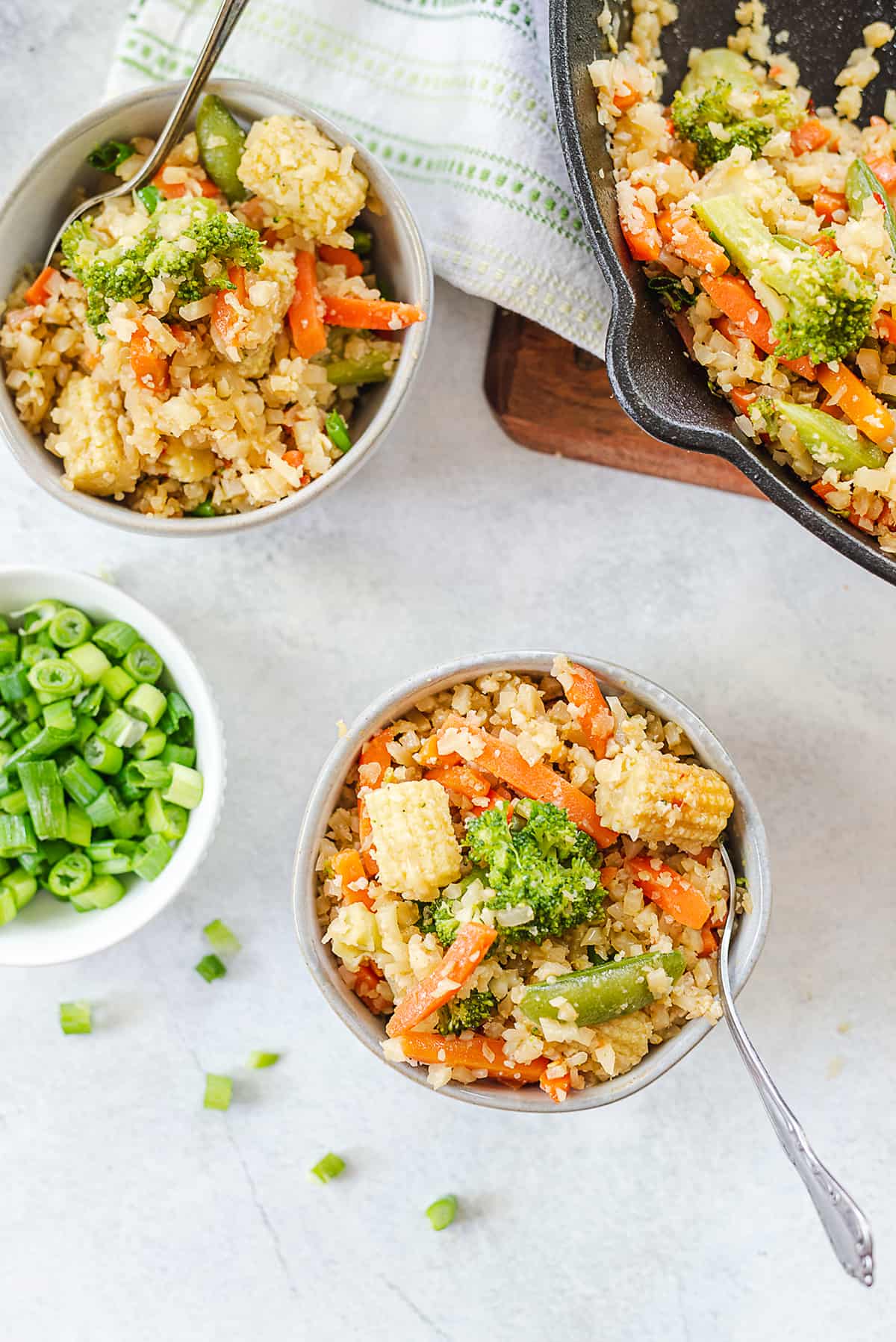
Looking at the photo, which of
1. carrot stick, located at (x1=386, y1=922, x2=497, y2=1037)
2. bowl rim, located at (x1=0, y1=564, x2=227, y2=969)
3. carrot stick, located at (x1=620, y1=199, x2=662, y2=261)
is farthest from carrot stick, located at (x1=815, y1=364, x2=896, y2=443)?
bowl rim, located at (x1=0, y1=564, x2=227, y2=969)

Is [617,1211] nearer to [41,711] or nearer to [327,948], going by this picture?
[327,948]

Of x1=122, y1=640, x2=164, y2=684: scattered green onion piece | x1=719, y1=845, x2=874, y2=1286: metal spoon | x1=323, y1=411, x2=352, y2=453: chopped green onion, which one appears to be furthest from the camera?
x1=122, y1=640, x2=164, y2=684: scattered green onion piece

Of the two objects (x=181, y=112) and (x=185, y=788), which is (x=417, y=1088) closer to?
(x=185, y=788)

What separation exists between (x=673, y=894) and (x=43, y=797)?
140 cm

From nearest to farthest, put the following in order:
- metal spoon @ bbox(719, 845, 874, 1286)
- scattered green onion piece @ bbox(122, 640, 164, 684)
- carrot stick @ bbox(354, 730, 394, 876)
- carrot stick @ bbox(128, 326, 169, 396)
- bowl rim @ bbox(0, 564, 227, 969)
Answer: metal spoon @ bbox(719, 845, 874, 1286), carrot stick @ bbox(128, 326, 169, 396), carrot stick @ bbox(354, 730, 394, 876), bowl rim @ bbox(0, 564, 227, 969), scattered green onion piece @ bbox(122, 640, 164, 684)

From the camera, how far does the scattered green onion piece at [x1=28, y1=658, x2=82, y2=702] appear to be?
2.60 m

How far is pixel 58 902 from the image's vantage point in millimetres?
2707

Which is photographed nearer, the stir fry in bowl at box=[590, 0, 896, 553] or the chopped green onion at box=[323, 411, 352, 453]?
the stir fry in bowl at box=[590, 0, 896, 553]

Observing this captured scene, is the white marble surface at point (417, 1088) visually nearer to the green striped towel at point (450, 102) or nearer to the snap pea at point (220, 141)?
the green striped towel at point (450, 102)

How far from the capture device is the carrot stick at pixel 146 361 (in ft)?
7.38

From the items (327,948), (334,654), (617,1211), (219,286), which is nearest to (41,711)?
(334,654)

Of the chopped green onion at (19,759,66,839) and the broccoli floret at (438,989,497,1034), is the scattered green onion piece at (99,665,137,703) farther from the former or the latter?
the broccoli floret at (438,989,497,1034)

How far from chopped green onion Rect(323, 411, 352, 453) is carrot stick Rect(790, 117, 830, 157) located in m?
1.11

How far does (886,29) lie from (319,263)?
4.31 ft
